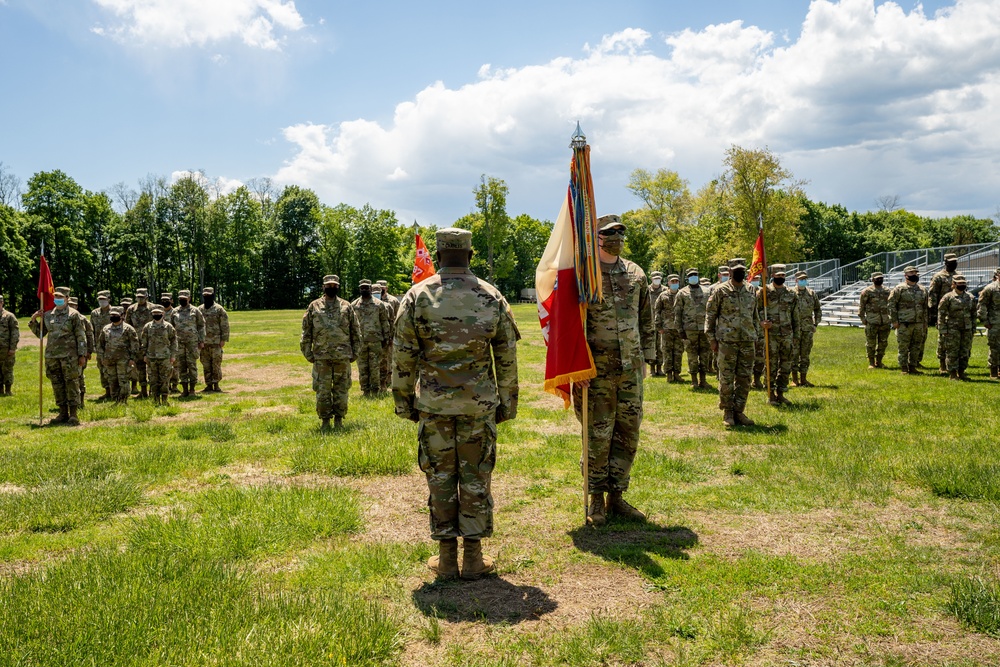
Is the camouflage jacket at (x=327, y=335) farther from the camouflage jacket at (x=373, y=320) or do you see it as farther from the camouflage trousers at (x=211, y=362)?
the camouflage trousers at (x=211, y=362)

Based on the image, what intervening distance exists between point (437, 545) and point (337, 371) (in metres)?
5.86

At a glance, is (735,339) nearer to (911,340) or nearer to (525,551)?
(525,551)

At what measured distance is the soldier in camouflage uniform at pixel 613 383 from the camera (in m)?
6.41

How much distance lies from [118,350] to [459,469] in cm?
1267

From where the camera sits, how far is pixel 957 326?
14.7 metres

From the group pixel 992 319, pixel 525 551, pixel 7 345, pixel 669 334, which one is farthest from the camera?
pixel 7 345

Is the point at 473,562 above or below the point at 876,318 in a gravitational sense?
below

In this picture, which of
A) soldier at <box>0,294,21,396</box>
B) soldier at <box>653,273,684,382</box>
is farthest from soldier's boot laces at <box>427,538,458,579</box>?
soldier at <box>0,294,21,396</box>

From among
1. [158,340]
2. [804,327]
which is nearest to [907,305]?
[804,327]

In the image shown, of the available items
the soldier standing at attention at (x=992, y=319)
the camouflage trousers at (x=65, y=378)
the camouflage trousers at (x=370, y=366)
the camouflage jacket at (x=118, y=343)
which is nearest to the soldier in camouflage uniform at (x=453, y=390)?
the camouflage trousers at (x=370, y=366)

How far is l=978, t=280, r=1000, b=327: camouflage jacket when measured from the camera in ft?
48.6

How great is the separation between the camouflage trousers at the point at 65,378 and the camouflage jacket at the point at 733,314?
12425mm

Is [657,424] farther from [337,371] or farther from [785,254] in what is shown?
[785,254]

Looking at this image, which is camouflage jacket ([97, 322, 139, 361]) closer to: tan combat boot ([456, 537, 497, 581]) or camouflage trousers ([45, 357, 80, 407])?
camouflage trousers ([45, 357, 80, 407])
